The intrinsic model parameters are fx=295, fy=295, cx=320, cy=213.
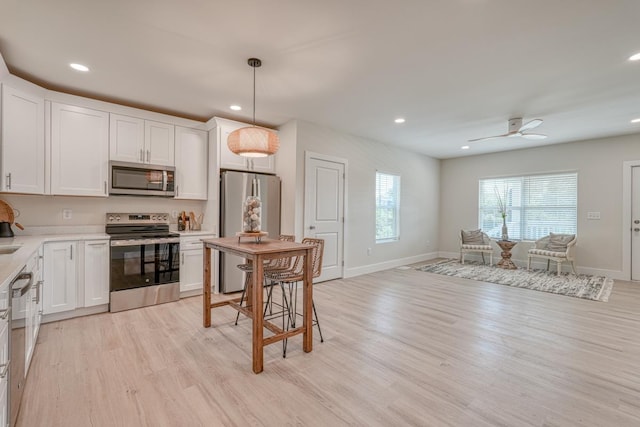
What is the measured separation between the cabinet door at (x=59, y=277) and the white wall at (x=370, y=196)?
2.62 metres

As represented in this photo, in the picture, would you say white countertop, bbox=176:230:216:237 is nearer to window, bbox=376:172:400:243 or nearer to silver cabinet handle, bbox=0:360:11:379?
silver cabinet handle, bbox=0:360:11:379

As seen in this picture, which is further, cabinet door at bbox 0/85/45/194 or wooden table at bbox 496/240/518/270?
wooden table at bbox 496/240/518/270

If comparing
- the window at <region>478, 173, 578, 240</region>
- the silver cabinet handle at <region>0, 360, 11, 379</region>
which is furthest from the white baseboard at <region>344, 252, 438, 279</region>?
the silver cabinet handle at <region>0, 360, 11, 379</region>

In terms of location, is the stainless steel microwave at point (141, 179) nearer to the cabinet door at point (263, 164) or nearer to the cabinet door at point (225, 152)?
the cabinet door at point (225, 152)

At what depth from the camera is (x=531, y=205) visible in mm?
6336

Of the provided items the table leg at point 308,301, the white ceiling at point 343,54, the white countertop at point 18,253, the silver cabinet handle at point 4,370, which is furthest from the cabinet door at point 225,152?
the silver cabinet handle at point 4,370

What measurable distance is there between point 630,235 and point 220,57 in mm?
7124

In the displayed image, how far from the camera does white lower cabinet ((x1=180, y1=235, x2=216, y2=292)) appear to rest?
13.0 feet

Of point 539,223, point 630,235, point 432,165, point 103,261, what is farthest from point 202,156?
point 630,235

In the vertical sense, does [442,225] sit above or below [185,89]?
below

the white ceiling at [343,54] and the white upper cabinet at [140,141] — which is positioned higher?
the white ceiling at [343,54]

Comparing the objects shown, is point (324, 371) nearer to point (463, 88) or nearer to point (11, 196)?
point (463, 88)

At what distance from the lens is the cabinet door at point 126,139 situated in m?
3.66

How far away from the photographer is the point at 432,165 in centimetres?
752
